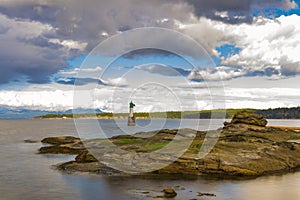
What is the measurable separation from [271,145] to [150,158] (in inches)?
767

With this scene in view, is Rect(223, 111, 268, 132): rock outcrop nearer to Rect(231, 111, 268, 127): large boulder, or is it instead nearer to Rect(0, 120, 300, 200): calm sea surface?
Rect(231, 111, 268, 127): large boulder

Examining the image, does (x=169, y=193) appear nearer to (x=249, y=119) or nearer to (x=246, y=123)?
(x=246, y=123)

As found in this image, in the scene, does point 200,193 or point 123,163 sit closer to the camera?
point 200,193

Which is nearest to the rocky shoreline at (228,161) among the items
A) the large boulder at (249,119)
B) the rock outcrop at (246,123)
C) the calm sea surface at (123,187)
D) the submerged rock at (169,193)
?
the calm sea surface at (123,187)

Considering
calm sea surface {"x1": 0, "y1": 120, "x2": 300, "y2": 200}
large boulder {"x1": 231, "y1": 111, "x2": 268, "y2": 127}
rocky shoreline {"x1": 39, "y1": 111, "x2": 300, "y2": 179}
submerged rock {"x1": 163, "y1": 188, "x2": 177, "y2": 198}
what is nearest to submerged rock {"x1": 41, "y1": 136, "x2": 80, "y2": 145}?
rocky shoreline {"x1": 39, "y1": 111, "x2": 300, "y2": 179}

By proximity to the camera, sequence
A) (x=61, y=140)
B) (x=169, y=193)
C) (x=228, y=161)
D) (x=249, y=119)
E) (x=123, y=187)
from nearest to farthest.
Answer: (x=169, y=193) → (x=123, y=187) → (x=228, y=161) → (x=249, y=119) → (x=61, y=140)

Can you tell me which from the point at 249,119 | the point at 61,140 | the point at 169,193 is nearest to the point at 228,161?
the point at 169,193

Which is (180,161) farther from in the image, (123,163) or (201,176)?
(123,163)

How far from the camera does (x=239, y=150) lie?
47.6m

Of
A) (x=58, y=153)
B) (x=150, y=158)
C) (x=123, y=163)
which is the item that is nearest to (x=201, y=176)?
(x=150, y=158)

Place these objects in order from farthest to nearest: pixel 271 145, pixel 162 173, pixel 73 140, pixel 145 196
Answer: pixel 73 140
pixel 271 145
pixel 162 173
pixel 145 196

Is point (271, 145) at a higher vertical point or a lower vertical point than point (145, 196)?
higher

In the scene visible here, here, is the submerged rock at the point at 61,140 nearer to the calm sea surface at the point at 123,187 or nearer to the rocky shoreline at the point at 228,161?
the rocky shoreline at the point at 228,161

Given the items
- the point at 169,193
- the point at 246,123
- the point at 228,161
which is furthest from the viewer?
the point at 246,123
